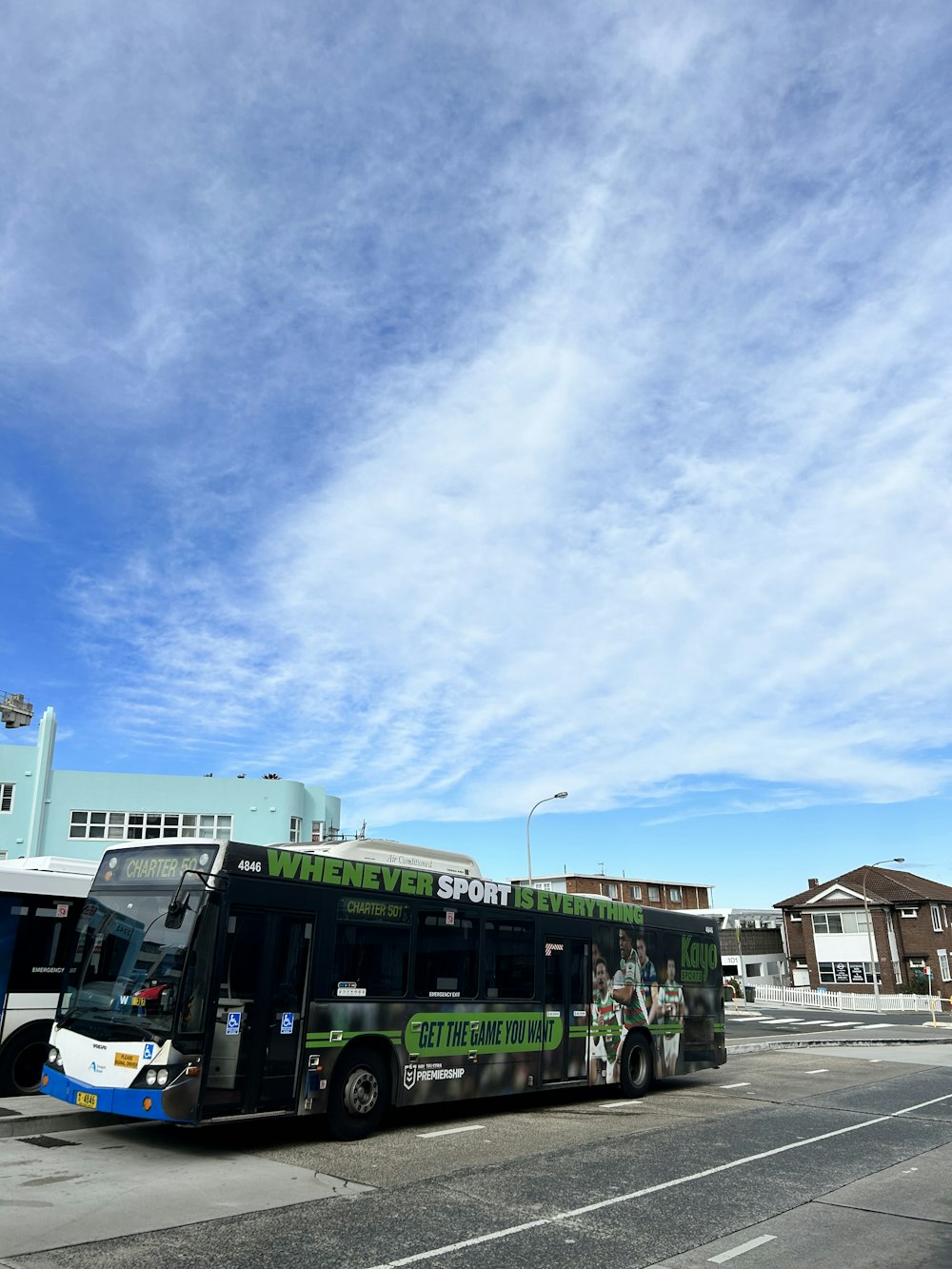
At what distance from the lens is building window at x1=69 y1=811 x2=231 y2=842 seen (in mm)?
40062

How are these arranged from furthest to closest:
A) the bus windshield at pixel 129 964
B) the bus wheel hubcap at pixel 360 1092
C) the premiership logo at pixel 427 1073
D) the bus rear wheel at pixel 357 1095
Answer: the premiership logo at pixel 427 1073
the bus wheel hubcap at pixel 360 1092
the bus rear wheel at pixel 357 1095
the bus windshield at pixel 129 964

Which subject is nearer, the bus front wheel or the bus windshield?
the bus windshield

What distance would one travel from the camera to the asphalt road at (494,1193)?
23.4 feet

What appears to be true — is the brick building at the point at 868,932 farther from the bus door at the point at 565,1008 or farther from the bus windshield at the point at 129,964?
the bus windshield at the point at 129,964

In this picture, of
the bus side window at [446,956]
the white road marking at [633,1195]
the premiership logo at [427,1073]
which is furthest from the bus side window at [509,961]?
the white road marking at [633,1195]

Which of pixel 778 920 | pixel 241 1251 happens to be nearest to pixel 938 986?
pixel 778 920

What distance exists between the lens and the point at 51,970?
1302 centimetres

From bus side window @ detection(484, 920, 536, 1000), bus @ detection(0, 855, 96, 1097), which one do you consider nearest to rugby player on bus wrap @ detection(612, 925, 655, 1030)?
bus side window @ detection(484, 920, 536, 1000)

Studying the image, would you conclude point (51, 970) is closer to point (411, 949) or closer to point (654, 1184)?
point (411, 949)

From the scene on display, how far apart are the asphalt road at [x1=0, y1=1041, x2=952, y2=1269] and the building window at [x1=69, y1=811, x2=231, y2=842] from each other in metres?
29.4

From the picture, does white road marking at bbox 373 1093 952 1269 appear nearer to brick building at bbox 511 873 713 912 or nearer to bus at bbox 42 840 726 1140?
bus at bbox 42 840 726 1140

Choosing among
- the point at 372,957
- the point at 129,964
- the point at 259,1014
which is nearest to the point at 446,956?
the point at 372,957

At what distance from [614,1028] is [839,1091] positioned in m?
5.06

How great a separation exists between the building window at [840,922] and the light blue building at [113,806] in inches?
1709
